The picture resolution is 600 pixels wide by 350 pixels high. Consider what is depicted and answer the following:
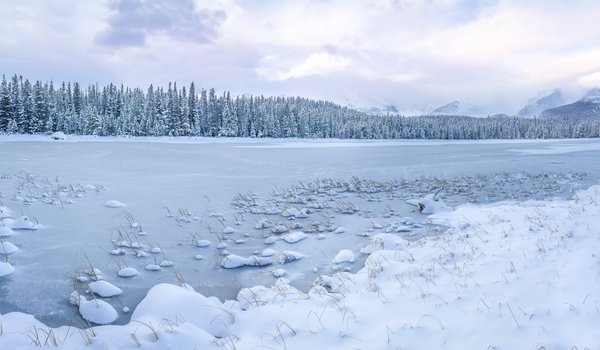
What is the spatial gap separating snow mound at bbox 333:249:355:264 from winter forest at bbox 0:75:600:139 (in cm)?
8979

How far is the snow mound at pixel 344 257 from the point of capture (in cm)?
1038

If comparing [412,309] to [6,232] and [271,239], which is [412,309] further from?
[6,232]

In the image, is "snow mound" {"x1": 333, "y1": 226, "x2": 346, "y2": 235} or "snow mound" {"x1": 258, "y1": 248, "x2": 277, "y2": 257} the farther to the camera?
"snow mound" {"x1": 333, "y1": 226, "x2": 346, "y2": 235}

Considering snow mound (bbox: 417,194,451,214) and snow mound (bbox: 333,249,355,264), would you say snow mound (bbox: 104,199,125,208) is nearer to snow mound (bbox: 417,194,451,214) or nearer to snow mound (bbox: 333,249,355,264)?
snow mound (bbox: 333,249,355,264)

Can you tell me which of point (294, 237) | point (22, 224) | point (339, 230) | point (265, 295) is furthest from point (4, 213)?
point (339, 230)

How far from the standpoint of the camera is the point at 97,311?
696 cm

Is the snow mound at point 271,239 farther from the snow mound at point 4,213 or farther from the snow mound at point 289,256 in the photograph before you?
the snow mound at point 4,213

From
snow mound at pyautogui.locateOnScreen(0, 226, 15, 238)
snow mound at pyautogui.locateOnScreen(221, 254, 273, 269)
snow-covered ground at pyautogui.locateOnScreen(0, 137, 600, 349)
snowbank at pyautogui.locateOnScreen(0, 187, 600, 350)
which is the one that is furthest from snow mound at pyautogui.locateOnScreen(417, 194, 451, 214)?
snow mound at pyautogui.locateOnScreen(0, 226, 15, 238)

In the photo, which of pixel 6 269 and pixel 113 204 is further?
pixel 113 204

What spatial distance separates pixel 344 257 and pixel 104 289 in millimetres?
5954

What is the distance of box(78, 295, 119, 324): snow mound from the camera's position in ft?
22.4

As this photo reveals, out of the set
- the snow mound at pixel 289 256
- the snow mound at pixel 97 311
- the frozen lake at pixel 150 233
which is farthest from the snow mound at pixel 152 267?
the snow mound at pixel 289 256

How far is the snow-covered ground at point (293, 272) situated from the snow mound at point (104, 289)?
1.0 inches

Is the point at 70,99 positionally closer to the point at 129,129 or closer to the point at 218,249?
the point at 129,129
